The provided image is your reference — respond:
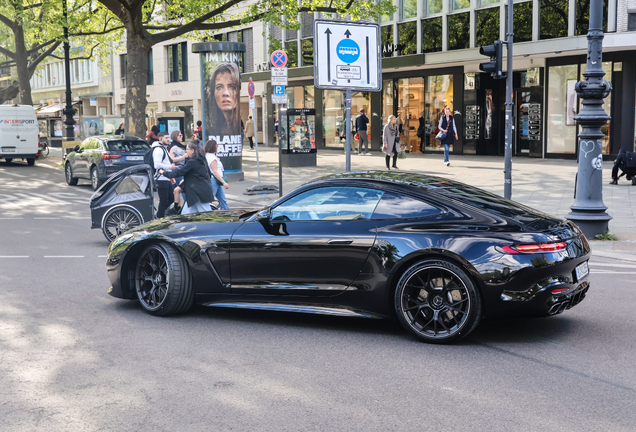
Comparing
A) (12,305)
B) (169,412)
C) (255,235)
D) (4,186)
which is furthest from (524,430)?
(4,186)

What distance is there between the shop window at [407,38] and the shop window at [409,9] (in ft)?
1.12

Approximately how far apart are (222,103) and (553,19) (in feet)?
36.6

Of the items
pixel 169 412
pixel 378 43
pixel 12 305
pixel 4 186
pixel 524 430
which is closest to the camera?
pixel 524 430

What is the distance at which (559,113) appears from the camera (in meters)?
25.5

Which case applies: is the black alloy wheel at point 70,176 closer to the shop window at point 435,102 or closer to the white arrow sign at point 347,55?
the white arrow sign at point 347,55

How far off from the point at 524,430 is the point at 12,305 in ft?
16.8

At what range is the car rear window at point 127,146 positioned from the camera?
66.1 ft

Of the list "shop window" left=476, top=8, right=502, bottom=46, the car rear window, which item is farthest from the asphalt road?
"shop window" left=476, top=8, right=502, bottom=46

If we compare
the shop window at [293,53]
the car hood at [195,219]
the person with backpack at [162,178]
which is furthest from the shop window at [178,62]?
the car hood at [195,219]

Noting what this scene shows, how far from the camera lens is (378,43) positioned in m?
12.2

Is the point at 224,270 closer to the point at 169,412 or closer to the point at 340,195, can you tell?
the point at 340,195

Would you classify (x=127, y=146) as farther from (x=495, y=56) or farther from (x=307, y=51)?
(x=307, y=51)

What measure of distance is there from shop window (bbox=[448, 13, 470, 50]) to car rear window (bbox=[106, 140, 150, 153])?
12.8 meters

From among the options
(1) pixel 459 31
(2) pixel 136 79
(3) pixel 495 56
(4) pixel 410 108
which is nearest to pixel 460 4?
(1) pixel 459 31
